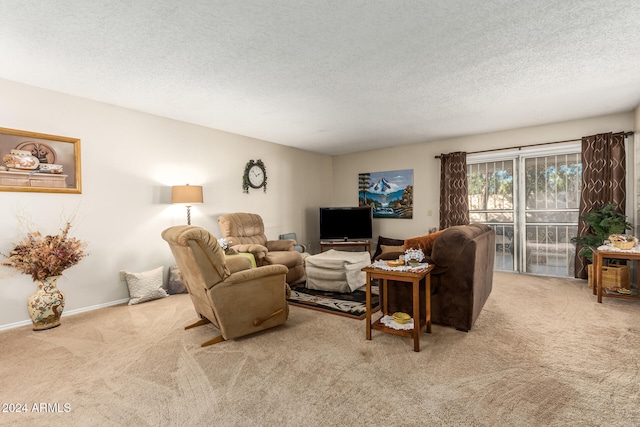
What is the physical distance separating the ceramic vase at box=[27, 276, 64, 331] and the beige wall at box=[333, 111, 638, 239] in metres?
5.39

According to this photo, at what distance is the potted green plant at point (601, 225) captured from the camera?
13.5 feet

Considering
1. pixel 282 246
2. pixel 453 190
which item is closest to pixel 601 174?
pixel 453 190

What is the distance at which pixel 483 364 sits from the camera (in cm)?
229

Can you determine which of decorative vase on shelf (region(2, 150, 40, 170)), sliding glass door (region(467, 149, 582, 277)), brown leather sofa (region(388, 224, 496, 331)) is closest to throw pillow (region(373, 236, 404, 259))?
sliding glass door (region(467, 149, 582, 277))

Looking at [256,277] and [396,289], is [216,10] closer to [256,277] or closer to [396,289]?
[256,277]

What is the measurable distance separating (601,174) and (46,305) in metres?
7.02

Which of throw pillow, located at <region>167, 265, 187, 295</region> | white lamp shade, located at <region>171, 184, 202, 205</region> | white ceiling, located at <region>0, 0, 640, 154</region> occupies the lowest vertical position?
throw pillow, located at <region>167, 265, 187, 295</region>

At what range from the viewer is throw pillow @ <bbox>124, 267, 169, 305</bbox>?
156 inches

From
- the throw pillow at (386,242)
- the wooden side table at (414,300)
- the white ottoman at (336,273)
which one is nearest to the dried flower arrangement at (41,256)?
the white ottoman at (336,273)

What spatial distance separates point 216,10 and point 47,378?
9.03ft

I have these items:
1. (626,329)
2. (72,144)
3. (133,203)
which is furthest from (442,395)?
(72,144)

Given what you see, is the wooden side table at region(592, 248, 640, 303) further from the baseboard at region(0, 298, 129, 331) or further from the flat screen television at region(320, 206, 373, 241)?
the baseboard at region(0, 298, 129, 331)

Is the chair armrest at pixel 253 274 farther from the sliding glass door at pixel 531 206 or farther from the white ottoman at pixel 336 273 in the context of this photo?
the sliding glass door at pixel 531 206

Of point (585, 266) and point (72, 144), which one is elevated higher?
point (72, 144)
